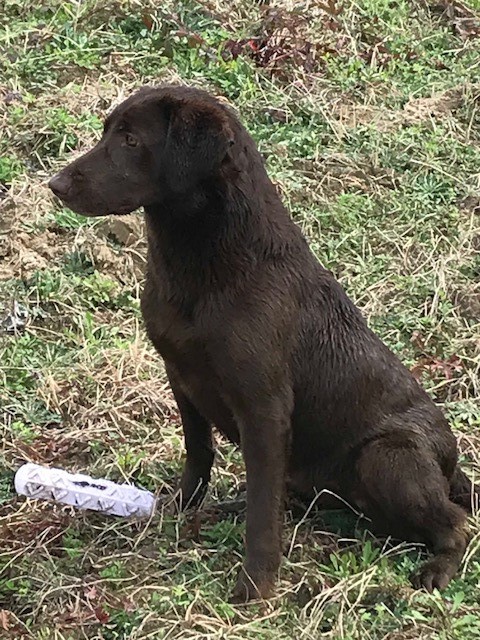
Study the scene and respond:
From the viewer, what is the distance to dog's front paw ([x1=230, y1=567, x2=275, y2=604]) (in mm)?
3281

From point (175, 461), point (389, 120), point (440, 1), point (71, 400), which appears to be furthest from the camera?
point (440, 1)

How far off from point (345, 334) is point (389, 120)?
359 centimetres

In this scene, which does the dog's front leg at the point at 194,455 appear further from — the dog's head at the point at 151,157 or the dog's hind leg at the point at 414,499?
the dog's head at the point at 151,157

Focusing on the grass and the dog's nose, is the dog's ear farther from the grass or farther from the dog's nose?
the grass

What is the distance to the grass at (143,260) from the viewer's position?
3318 millimetres

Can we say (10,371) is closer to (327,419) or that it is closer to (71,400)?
(71,400)

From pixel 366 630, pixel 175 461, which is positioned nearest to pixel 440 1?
pixel 175 461

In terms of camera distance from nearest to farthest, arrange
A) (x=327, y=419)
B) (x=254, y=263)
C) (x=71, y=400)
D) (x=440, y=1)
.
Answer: (x=254, y=263) → (x=327, y=419) → (x=71, y=400) → (x=440, y=1)

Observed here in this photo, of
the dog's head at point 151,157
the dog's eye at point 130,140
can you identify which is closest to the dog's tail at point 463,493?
the dog's head at point 151,157

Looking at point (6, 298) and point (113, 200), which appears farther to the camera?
point (6, 298)

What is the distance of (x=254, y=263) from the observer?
3.24m

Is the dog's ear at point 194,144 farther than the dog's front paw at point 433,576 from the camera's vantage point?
No

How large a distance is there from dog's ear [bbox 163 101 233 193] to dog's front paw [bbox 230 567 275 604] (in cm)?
128

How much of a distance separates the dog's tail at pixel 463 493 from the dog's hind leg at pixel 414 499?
0.75 ft
